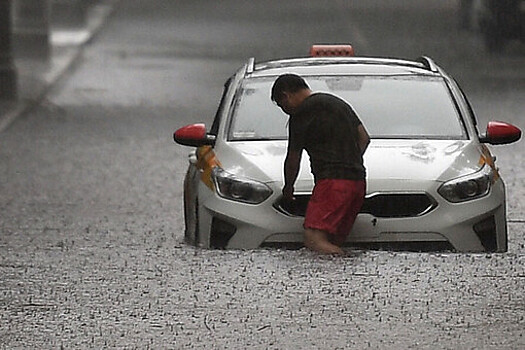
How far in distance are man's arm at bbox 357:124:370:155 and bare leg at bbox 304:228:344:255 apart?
0.62 m

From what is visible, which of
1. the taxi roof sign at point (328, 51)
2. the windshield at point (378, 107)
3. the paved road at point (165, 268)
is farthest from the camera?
the taxi roof sign at point (328, 51)

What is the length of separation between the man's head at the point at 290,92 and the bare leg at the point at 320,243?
822 mm

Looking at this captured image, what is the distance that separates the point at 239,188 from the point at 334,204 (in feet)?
2.46

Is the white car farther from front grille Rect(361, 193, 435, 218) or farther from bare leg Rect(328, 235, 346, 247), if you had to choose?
bare leg Rect(328, 235, 346, 247)

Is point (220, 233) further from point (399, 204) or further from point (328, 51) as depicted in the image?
point (328, 51)

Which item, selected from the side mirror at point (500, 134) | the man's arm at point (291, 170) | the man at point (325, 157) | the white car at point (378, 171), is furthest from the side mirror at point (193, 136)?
the side mirror at point (500, 134)

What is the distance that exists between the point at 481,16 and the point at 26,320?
1186 inches

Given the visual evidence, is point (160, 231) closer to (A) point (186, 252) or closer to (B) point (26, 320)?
(A) point (186, 252)

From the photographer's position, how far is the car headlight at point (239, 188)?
36.3ft

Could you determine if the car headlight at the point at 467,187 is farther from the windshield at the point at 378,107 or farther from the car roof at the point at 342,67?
the car roof at the point at 342,67

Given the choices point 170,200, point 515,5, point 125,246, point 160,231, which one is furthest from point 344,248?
point 515,5

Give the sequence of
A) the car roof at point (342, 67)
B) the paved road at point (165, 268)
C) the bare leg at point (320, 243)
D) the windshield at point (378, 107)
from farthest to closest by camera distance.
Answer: the car roof at point (342, 67) < the windshield at point (378, 107) < the bare leg at point (320, 243) < the paved road at point (165, 268)

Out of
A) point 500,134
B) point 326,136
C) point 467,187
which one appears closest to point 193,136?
point 326,136

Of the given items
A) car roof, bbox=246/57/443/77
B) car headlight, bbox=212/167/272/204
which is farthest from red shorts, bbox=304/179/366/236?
car roof, bbox=246/57/443/77
